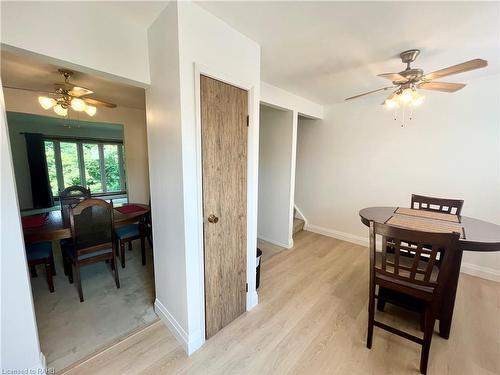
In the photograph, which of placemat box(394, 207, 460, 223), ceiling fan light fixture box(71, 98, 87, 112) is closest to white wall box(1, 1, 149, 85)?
ceiling fan light fixture box(71, 98, 87, 112)

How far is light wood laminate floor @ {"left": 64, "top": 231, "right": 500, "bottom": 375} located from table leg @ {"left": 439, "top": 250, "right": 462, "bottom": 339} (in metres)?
0.11

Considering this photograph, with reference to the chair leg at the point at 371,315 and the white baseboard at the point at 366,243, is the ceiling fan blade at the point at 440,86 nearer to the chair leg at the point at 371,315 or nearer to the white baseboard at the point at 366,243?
the chair leg at the point at 371,315

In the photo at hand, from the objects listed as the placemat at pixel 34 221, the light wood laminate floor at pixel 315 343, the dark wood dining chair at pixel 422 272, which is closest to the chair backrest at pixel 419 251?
the dark wood dining chair at pixel 422 272

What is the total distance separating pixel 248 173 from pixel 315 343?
1448 mm

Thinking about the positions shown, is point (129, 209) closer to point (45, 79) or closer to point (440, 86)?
point (45, 79)

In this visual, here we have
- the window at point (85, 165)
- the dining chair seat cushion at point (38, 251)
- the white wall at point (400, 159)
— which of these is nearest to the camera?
the dining chair seat cushion at point (38, 251)

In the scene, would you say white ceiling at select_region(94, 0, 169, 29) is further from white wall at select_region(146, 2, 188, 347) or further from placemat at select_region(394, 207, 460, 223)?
placemat at select_region(394, 207, 460, 223)

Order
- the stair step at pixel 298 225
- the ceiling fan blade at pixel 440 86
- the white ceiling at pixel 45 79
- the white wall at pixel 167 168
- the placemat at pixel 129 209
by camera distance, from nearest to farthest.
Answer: the white wall at pixel 167 168 < the ceiling fan blade at pixel 440 86 < the white ceiling at pixel 45 79 < the placemat at pixel 129 209 < the stair step at pixel 298 225

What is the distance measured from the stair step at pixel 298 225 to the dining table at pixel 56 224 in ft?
8.30

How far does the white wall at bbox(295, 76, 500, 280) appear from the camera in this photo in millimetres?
2479

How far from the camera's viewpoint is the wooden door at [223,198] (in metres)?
1.53

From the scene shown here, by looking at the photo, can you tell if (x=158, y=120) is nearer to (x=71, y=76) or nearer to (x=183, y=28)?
(x=183, y=28)

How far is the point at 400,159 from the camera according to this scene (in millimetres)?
3053

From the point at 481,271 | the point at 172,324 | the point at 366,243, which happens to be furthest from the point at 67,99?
Answer: the point at 481,271
